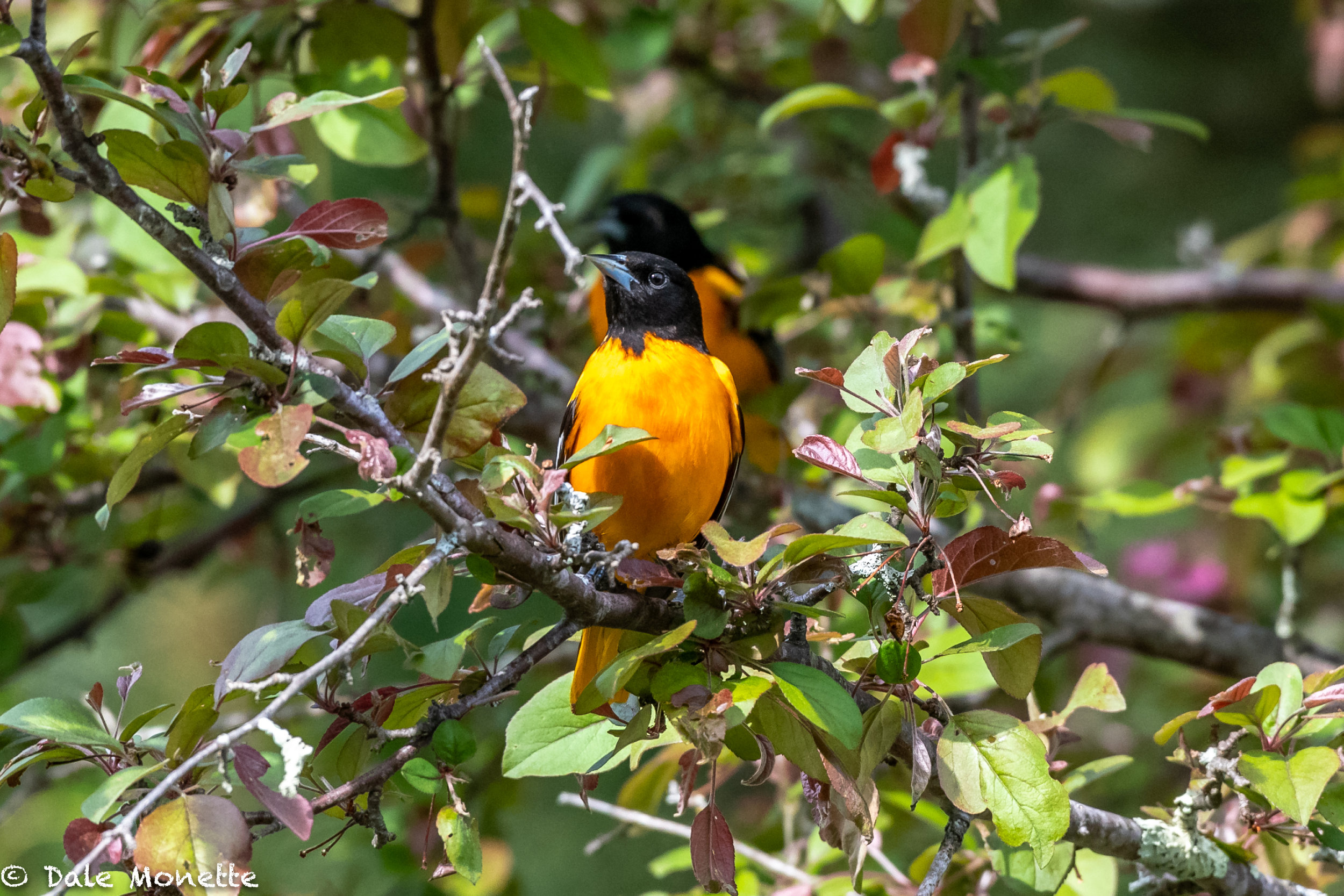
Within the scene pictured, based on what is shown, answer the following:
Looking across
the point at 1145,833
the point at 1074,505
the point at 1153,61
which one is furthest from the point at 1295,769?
the point at 1153,61

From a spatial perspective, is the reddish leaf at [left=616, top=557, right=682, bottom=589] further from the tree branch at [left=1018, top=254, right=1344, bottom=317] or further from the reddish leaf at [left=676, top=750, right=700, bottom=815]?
the tree branch at [left=1018, top=254, right=1344, bottom=317]

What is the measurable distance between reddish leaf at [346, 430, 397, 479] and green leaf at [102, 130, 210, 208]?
0.46 m

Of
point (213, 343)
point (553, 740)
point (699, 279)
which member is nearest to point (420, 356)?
point (213, 343)

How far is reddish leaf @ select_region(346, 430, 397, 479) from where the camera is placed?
136cm

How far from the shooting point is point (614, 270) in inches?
116

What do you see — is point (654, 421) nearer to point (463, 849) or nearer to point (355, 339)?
point (355, 339)

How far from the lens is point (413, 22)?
3238 millimetres

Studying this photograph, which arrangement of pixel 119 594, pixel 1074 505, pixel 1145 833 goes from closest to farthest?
pixel 1145 833
pixel 1074 505
pixel 119 594

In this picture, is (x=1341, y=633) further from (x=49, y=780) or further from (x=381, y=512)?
(x=49, y=780)

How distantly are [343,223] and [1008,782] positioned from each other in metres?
1.38

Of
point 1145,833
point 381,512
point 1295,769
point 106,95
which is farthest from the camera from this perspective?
point 381,512

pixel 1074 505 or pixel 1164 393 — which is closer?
pixel 1074 505

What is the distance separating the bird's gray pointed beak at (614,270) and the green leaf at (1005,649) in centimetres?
151

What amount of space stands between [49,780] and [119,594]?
94cm
